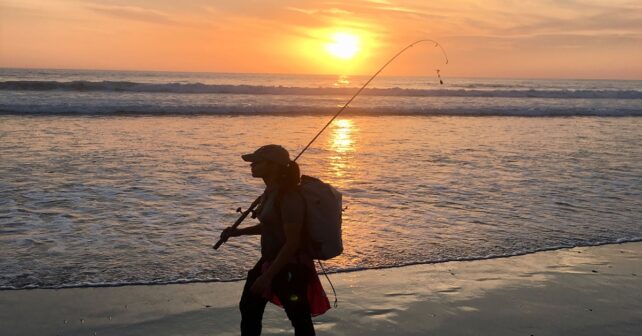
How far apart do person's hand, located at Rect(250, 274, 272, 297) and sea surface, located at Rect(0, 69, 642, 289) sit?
2.24 metres

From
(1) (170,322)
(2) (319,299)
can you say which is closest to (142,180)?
(1) (170,322)

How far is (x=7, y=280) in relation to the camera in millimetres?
5223

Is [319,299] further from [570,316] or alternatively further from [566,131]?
[566,131]

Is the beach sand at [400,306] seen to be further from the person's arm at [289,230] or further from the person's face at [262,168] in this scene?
the person's face at [262,168]

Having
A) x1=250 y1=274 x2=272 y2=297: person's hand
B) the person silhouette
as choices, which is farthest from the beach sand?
x1=250 y1=274 x2=272 y2=297: person's hand

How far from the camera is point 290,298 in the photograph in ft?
11.1

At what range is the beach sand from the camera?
14.3 ft

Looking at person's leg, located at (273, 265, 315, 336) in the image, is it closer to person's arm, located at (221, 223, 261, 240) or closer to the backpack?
the backpack

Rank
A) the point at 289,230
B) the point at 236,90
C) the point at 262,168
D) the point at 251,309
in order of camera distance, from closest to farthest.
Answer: the point at 289,230, the point at 262,168, the point at 251,309, the point at 236,90

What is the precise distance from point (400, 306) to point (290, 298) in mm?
1651

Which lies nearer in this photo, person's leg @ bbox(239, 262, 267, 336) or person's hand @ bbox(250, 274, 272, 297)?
person's hand @ bbox(250, 274, 272, 297)

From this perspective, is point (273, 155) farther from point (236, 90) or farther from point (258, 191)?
point (236, 90)

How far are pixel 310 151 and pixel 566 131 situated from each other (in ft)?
36.1

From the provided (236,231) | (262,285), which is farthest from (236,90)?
(262,285)
